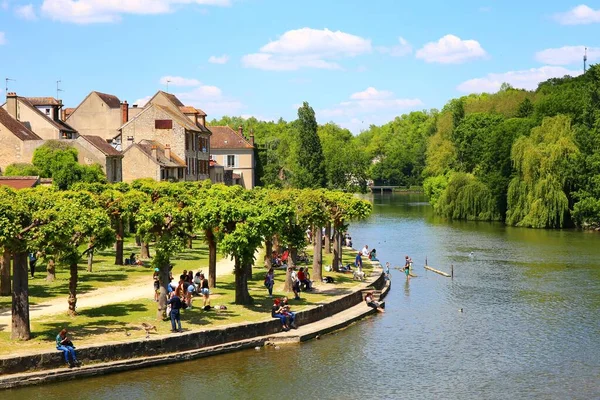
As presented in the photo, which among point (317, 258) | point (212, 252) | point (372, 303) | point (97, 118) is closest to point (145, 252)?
point (317, 258)

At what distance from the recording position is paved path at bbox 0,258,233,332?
3603 centimetres

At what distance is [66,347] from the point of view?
3002 cm

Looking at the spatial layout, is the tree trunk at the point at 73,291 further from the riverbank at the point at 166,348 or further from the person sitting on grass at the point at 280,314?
the person sitting on grass at the point at 280,314

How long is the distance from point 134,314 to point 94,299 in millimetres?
4457

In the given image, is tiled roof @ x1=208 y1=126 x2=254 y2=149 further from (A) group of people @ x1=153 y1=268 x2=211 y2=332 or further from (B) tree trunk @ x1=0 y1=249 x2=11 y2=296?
(B) tree trunk @ x1=0 y1=249 x2=11 y2=296

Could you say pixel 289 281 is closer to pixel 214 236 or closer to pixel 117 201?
pixel 214 236

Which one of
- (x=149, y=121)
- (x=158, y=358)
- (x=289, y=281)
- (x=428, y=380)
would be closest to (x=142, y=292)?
(x=289, y=281)

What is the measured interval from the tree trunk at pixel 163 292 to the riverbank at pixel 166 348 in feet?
9.45

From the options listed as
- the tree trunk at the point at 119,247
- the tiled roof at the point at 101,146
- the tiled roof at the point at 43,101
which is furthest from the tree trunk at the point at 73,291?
the tiled roof at the point at 43,101

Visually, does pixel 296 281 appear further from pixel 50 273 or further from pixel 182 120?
pixel 182 120

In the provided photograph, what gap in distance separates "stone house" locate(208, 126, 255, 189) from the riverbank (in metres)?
76.4

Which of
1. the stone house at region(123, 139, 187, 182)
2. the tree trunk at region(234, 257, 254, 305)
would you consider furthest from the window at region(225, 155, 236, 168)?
the tree trunk at region(234, 257, 254, 305)

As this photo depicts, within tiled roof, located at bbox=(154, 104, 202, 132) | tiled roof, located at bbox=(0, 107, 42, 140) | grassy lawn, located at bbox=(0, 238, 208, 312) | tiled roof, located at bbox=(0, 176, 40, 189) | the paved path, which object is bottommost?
the paved path

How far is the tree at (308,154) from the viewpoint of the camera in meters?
135
